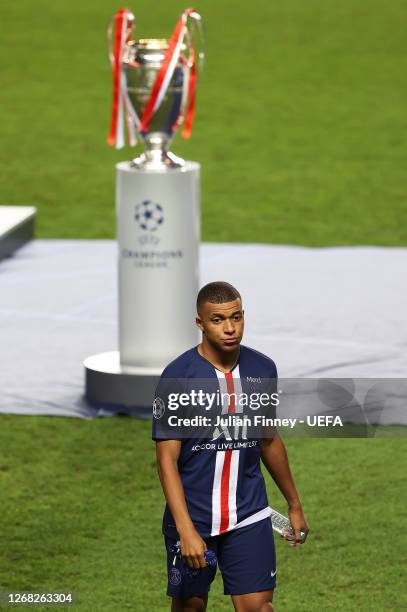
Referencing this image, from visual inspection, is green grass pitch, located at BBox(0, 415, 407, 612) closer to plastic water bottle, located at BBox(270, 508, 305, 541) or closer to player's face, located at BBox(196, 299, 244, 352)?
plastic water bottle, located at BBox(270, 508, 305, 541)

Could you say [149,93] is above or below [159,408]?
above

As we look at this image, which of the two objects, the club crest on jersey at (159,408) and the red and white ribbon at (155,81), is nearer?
the club crest on jersey at (159,408)

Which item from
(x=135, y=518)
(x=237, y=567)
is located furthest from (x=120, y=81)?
(x=237, y=567)

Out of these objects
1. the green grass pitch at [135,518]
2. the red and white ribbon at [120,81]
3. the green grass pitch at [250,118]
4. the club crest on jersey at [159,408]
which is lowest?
the green grass pitch at [135,518]

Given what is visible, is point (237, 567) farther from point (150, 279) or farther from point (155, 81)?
point (155, 81)

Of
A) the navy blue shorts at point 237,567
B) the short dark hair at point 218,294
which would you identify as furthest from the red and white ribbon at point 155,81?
the navy blue shorts at point 237,567

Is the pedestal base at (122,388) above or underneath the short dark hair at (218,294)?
underneath

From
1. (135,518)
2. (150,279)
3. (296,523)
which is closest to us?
(296,523)

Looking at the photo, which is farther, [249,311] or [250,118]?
A: [250,118]

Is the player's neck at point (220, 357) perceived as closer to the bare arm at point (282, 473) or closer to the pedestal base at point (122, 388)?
the bare arm at point (282, 473)

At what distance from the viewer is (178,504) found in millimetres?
4473

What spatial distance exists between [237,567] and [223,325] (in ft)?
2.48

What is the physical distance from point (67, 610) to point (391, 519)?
1748 mm

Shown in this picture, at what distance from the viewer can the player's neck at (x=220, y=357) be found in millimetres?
4621
